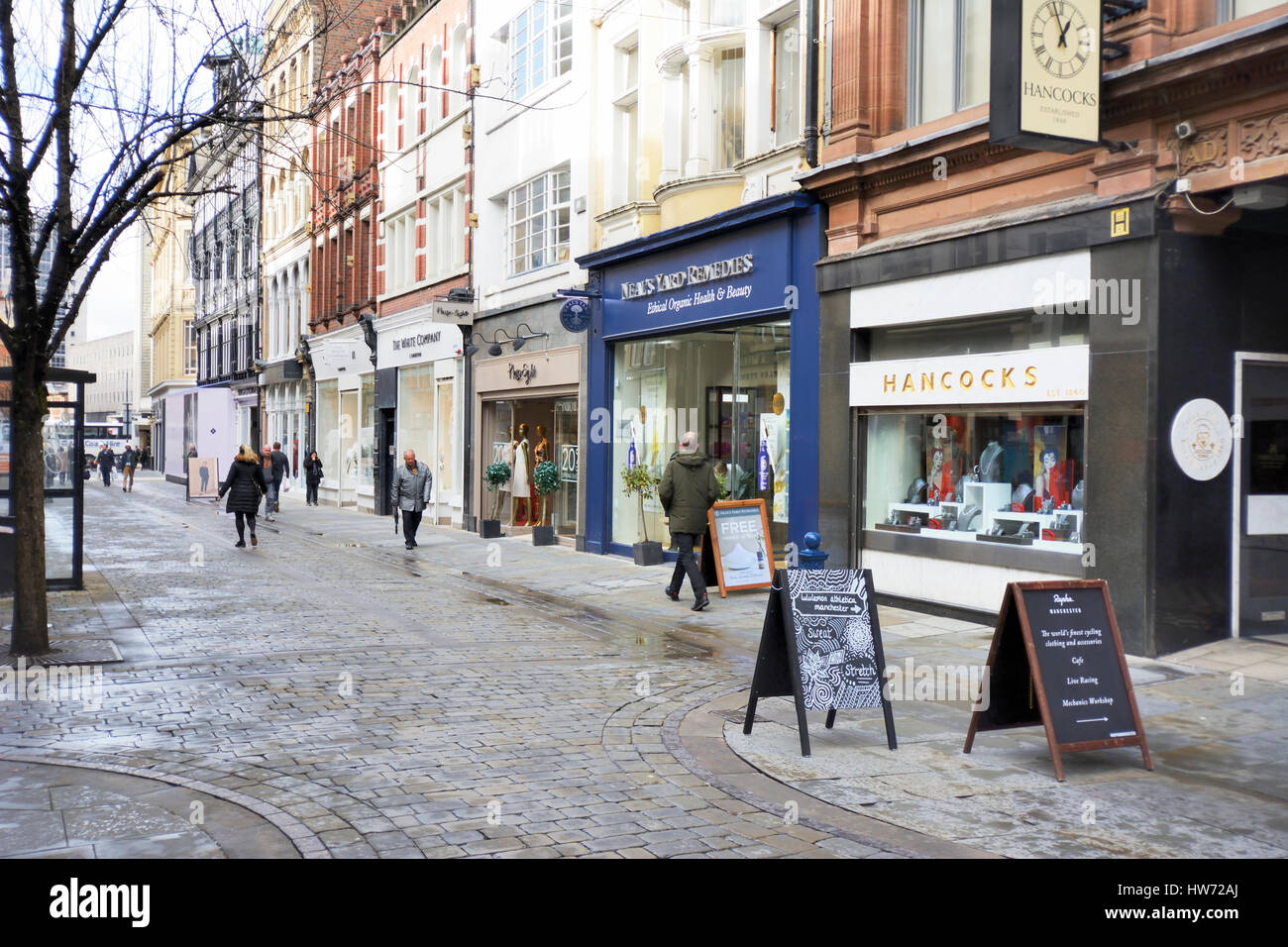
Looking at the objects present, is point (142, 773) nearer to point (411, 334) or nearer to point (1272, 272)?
point (1272, 272)

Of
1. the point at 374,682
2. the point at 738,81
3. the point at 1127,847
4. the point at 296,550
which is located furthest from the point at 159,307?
the point at 1127,847

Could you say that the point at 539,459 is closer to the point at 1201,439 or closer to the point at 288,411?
the point at 1201,439

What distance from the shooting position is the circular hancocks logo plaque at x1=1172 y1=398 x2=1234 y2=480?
9891 millimetres

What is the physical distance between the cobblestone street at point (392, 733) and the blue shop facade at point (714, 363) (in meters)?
3.82

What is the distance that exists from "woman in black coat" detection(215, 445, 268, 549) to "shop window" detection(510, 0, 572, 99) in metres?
8.86

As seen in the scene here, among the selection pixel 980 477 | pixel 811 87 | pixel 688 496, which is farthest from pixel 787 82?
pixel 980 477

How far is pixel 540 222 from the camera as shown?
22375mm

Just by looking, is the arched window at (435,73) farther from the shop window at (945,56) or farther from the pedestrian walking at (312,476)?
the shop window at (945,56)

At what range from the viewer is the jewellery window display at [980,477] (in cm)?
1111

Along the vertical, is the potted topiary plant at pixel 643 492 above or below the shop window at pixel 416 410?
below

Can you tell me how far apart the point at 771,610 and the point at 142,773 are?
11.9 feet

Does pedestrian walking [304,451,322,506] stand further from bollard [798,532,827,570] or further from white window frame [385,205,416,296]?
bollard [798,532,827,570]

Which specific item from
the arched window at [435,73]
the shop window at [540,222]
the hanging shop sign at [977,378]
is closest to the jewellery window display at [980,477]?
the hanging shop sign at [977,378]
